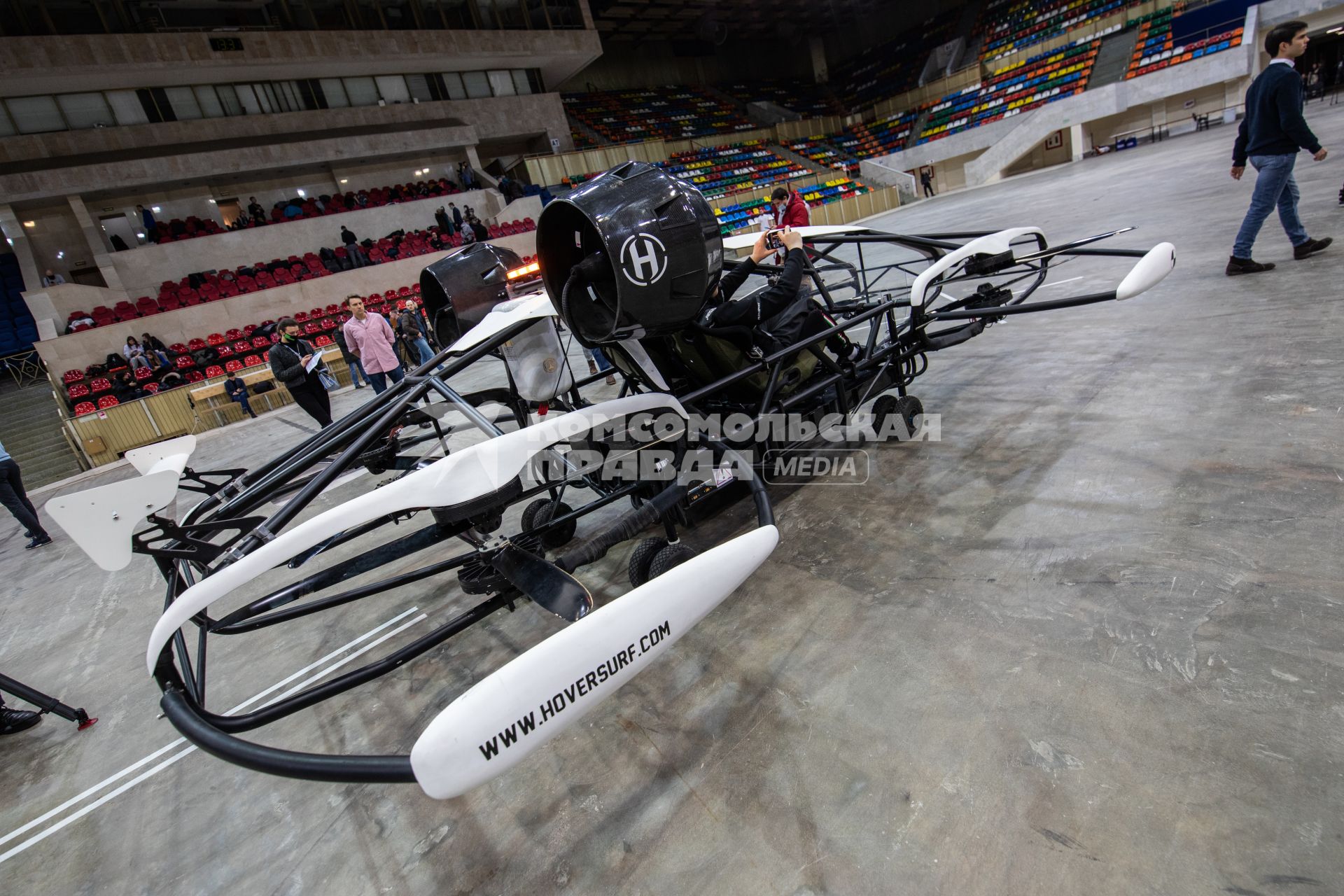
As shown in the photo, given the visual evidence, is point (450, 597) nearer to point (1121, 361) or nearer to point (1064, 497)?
point (1064, 497)

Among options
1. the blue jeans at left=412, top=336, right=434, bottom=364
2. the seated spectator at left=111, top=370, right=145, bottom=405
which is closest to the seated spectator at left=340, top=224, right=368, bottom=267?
the seated spectator at left=111, top=370, right=145, bottom=405

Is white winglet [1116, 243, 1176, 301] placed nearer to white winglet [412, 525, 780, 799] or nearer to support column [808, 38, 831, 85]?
white winglet [412, 525, 780, 799]

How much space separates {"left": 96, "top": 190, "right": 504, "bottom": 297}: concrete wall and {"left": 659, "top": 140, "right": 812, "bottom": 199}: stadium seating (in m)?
9.61

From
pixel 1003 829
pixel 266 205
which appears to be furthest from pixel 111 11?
pixel 1003 829

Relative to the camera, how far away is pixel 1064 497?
9.06 ft

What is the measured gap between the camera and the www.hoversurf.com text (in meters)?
1.41

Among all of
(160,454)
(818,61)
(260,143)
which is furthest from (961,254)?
(818,61)

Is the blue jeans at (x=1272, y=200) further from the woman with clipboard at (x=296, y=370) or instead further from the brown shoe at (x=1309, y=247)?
the woman with clipboard at (x=296, y=370)

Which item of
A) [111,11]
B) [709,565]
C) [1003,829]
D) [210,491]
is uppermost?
[111,11]

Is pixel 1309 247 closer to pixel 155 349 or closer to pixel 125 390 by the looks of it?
pixel 125 390

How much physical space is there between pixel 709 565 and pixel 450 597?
2.10 metres

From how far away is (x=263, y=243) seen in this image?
17000 mm

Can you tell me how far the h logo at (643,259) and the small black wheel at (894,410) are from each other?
2.15 metres

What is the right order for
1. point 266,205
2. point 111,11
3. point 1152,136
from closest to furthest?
1. point 111,11
2. point 266,205
3. point 1152,136
